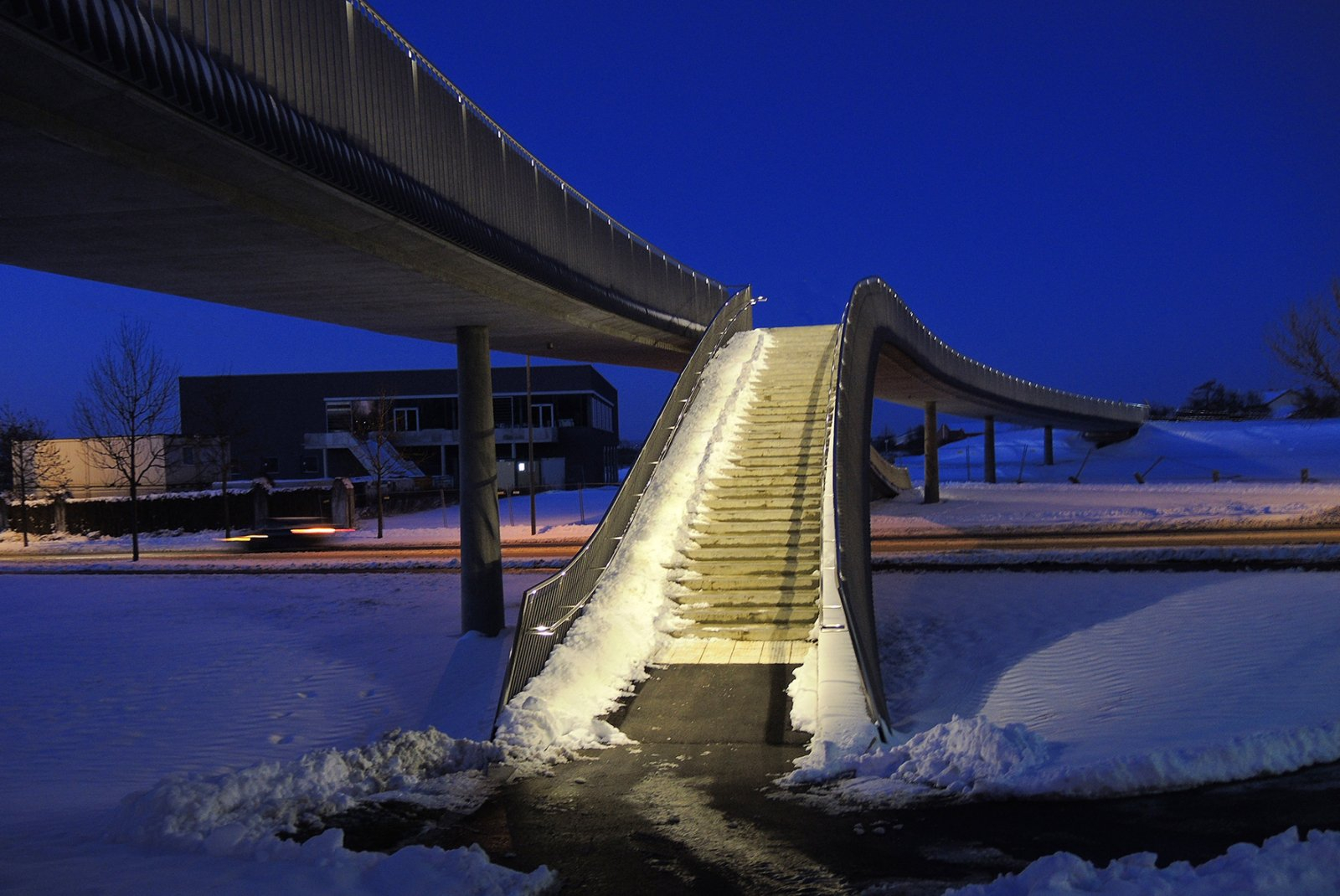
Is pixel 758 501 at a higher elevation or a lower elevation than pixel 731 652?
higher

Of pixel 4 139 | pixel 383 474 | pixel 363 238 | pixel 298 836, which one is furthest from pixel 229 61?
pixel 383 474

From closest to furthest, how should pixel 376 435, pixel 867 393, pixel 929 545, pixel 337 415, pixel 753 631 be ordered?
pixel 753 631, pixel 867 393, pixel 929 545, pixel 376 435, pixel 337 415

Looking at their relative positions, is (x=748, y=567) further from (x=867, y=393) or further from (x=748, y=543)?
(x=867, y=393)

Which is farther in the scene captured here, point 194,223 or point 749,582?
point 749,582

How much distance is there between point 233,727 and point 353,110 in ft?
21.1

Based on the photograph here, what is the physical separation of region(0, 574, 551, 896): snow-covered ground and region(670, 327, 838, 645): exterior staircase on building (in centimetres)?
279

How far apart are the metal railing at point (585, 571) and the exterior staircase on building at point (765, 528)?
0.93 metres

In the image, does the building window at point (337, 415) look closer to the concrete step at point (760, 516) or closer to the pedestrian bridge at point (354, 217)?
the pedestrian bridge at point (354, 217)

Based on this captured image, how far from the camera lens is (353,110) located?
1002 centimetres

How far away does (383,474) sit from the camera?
169ft

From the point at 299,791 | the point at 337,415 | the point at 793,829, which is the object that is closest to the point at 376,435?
the point at 337,415

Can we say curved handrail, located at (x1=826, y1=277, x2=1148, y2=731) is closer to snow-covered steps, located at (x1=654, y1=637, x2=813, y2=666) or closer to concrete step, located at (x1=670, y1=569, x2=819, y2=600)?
concrete step, located at (x1=670, y1=569, x2=819, y2=600)

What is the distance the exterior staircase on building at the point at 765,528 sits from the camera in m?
11.7

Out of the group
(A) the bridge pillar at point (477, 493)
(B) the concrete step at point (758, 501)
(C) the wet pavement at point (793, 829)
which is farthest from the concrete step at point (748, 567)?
(C) the wet pavement at point (793, 829)
